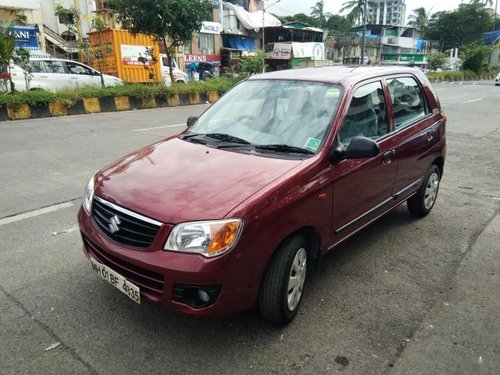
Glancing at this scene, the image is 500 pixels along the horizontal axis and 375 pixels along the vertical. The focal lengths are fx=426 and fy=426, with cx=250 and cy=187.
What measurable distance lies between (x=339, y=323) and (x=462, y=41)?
300 feet

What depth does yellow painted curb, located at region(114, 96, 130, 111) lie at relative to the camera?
14.3 meters

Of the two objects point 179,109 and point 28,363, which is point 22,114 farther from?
point 28,363

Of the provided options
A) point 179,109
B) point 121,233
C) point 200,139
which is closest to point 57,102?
point 179,109

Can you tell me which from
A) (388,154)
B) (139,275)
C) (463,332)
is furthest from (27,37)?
(463,332)

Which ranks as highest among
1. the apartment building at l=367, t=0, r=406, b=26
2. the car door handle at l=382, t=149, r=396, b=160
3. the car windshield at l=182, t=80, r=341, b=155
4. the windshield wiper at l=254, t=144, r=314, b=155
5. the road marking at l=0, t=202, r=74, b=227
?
the apartment building at l=367, t=0, r=406, b=26

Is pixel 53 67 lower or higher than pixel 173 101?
higher

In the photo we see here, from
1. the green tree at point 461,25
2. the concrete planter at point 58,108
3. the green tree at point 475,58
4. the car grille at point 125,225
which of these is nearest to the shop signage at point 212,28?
the concrete planter at point 58,108

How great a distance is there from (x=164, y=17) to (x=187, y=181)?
1481 cm

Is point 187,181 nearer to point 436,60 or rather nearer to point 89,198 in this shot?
point 89,198

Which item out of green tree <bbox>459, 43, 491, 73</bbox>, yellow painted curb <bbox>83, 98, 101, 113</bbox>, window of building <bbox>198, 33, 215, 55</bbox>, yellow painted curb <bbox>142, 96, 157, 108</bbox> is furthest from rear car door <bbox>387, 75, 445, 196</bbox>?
green tree <bbox>459, 43, 491, 73</bbox>

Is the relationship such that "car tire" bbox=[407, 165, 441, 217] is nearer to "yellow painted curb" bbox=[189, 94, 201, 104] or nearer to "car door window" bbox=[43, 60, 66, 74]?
"yellow painted curb" bbox=[189, 94, 201, 104]

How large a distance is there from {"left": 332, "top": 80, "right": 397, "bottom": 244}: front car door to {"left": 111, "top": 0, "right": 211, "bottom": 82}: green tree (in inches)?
544

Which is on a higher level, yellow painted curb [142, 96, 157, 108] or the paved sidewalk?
yellow painted curb [142, 96, 157, 108]

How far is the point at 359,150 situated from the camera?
2982 mm
